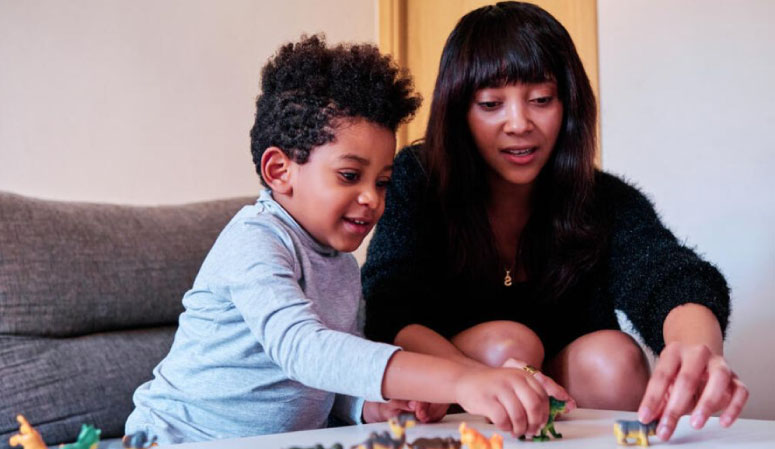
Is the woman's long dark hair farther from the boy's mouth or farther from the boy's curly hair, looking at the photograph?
the boy's mouth

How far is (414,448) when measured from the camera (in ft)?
2.13

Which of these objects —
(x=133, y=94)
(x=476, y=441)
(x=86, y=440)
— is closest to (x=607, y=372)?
(x=476, y=441)

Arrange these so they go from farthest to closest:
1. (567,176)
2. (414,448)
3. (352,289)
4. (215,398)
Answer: (567,176) → (352,289) → (215,398) → (414,448)

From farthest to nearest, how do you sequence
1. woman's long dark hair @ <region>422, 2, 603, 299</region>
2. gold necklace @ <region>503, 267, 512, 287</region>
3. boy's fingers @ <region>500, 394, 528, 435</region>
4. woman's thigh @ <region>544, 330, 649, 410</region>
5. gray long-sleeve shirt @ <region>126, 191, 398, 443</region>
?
gold necklace @ <region>503, 267, 512, 287</region>
woman's long dark hair @ <region>422, 2, 603, 299</region>
woman's thigh @ <region>544, 330, 649, 410</region>
gray long-sleeve shirt @ <region>126, 191, 398, 443</region>
boy's fingers @ <region>500, 394, 528, 435</region>

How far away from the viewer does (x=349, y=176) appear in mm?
1013

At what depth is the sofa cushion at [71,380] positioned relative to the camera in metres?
1.31

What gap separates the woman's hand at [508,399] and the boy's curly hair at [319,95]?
39 centimetres

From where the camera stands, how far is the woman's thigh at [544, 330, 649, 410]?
1196 mm

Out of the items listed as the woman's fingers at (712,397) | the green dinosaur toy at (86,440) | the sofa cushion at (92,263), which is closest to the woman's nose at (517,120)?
the woman's fingers at (712,397)

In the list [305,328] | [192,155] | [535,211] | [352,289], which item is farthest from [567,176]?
[192,155]

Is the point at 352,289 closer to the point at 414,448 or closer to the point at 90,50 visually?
the point at 414,448

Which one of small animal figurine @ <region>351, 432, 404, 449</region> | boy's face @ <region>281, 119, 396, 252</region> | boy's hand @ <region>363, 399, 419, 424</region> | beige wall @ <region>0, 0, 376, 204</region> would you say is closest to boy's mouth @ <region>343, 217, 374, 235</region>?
boy's face @ <region>281, 119, 396, 252</region>

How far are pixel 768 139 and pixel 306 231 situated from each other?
59.4 inches

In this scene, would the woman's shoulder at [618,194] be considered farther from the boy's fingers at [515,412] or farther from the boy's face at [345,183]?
the boy's fingers at [515,412]
